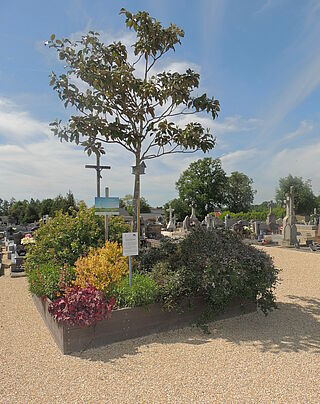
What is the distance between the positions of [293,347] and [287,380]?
37.7 inches

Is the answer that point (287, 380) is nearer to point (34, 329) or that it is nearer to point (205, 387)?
point (205, 387)

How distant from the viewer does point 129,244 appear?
5.02 metres

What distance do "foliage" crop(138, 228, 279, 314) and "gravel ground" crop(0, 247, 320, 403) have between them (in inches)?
19.7

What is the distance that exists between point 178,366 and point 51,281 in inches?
101

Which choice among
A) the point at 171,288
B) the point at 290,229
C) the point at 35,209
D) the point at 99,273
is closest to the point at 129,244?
the point at 99,273

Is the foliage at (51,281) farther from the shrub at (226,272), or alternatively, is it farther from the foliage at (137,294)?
Result: the shrub at (226,272)

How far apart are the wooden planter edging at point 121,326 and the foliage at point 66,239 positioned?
137cm

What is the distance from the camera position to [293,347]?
4.17m

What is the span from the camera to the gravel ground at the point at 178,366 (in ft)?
10.1

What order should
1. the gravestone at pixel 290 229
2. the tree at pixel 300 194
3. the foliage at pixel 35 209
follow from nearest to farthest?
the gravestone at pixel 290 229 < the foliage at pixel 35 209 < the tree at pixel 300 194

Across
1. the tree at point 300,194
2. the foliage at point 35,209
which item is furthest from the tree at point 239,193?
the foliage at point 35,209

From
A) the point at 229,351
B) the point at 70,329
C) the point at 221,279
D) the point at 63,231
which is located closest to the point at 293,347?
the point at 229,351

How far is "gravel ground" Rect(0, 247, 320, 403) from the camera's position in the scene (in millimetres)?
3076

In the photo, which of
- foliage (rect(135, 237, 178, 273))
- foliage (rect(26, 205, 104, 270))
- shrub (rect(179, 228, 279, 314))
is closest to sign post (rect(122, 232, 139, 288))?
shrub (rect(179, 228, 279, 314))
